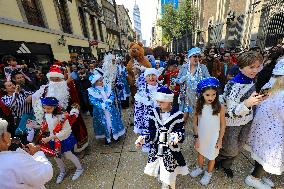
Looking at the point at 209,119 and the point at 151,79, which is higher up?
the point at 151,79

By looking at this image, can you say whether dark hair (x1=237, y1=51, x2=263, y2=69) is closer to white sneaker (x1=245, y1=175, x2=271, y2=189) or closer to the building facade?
white sneaker (x1=245, y1=175, x2=271, y2=189)

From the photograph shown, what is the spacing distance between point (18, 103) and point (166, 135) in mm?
2672

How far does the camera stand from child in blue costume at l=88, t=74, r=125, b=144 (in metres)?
3.73

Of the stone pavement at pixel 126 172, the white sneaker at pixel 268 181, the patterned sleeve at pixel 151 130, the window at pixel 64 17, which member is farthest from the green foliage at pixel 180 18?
the patterned sleeve at pixel 151 130

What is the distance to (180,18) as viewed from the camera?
2444cm

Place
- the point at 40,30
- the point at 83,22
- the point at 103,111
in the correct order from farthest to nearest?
the point at 83,22, the point at 40,30, the point at 103,111

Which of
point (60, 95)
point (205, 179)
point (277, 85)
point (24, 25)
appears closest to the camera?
point (277, 85)

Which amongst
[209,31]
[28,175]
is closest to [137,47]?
[28,175]

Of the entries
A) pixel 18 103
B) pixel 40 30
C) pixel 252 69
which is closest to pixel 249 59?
pixel 252 69

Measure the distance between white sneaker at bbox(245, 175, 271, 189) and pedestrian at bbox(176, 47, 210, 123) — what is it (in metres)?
1.28

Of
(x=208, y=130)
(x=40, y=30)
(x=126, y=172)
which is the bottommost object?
(x=126, y=172)

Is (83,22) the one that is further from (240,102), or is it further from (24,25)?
(240,102)

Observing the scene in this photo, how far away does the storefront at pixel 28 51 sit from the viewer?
6656 mm

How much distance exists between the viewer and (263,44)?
1101 cm
